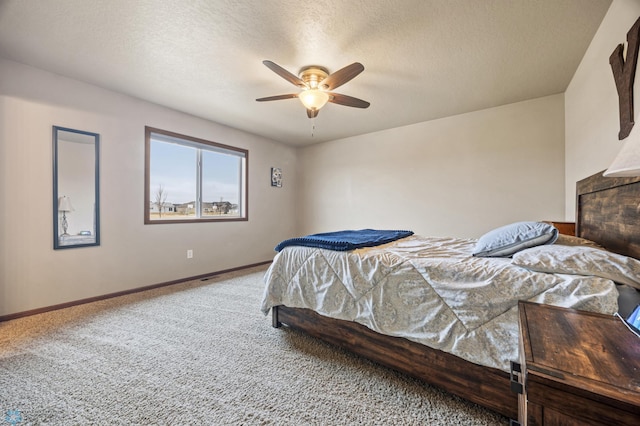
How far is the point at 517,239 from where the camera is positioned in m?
1.54

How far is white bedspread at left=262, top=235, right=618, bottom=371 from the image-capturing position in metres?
1.18

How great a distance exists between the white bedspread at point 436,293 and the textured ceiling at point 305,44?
5.56ft

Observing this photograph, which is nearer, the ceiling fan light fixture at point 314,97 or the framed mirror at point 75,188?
Result: the ceiling fan light fixture at point 314,97

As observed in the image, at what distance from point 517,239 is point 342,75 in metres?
1.76

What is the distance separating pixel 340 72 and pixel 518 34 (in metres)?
1.41

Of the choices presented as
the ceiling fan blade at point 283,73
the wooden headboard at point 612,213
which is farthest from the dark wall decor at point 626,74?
the ceiling fan blade at point 283,73

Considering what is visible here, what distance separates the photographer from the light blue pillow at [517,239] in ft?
4.88

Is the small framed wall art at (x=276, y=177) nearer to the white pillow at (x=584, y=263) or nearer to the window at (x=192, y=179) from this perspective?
the window at (x=192, y=179)

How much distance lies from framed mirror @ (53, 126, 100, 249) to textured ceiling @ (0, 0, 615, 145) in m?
0.68

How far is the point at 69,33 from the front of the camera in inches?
78.9

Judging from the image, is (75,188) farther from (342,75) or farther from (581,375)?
(581,375)

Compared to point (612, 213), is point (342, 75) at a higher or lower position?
higher

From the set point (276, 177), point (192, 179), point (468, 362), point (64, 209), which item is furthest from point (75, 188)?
point (468, 362)

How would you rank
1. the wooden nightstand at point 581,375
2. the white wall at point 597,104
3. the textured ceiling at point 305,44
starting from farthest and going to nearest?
the textured ceiling at point 305,44 → the white wall at point 597,104 → the wooden nightstand at point 581,375
